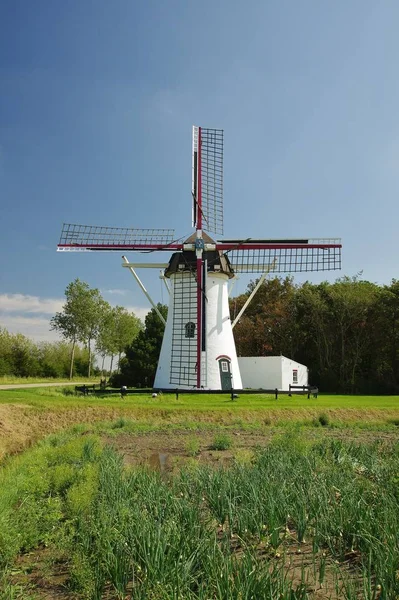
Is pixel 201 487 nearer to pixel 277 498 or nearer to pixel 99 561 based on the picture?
pixel 277 498

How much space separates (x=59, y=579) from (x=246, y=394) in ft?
68.3

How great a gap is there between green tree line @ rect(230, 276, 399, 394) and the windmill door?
17669 mm

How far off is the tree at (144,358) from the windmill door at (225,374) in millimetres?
11567

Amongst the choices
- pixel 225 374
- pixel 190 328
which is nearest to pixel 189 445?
pixel 190 328

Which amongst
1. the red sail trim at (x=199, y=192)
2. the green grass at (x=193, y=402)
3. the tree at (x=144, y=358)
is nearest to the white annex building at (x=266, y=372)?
the green grass at (x=193, y=402)

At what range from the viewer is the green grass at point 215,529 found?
3.87 m

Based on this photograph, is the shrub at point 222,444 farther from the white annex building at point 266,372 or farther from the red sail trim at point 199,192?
the white annex building at point 266,372

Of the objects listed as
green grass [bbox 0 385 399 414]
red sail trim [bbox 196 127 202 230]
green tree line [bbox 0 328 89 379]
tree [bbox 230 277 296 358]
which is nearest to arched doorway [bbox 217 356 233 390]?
green grass [bbox 0 385 399 414]

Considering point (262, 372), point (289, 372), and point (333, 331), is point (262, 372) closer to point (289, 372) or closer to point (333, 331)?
point (289, 372)

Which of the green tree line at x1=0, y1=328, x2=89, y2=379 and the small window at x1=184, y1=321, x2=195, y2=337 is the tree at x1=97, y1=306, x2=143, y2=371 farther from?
the small window at x1=184, y1=321, x2=195, y2=337

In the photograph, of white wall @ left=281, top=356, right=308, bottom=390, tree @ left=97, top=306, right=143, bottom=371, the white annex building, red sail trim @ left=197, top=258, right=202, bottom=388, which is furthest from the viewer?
tree @ left=97, top=306, right=143, bottom=371

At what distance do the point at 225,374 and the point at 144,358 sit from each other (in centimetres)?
1193

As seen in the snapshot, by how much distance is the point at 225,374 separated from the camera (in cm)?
2577

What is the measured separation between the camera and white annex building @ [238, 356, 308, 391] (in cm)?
3069
